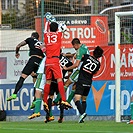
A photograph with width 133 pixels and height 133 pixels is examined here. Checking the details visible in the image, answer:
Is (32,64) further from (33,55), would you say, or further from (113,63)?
(113,63)

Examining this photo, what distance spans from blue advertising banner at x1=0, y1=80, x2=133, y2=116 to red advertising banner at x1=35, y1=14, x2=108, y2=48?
678 cm

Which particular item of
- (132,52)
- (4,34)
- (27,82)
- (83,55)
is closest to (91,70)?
(83,55)

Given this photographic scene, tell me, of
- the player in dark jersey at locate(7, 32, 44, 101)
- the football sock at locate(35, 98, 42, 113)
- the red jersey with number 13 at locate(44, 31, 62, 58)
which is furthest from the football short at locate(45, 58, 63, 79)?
the player in dark jersey at locate(7, 32, 44, 101)

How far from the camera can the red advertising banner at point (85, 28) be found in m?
29.9

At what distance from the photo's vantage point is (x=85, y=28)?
31047 mm

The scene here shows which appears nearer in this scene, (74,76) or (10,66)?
(74,76)

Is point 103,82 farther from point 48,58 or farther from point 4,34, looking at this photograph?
point 4,34

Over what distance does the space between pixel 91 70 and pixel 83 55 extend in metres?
0.40

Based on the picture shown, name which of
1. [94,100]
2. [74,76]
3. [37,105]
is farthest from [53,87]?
[94,100]

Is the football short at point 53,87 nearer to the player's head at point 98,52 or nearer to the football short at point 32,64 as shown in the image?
the football short at point 32,64

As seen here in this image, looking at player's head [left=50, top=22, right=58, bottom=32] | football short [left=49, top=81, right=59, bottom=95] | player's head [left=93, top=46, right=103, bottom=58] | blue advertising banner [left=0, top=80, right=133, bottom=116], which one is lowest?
blue advertising banner [left=0, top=80, right=133, bottom=116]

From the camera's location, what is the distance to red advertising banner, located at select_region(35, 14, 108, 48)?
29859mm

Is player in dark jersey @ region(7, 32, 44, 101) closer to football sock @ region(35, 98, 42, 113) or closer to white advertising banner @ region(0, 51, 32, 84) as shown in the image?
football sock @ region(35, 98, 42, 113)

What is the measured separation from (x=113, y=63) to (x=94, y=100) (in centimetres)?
112
